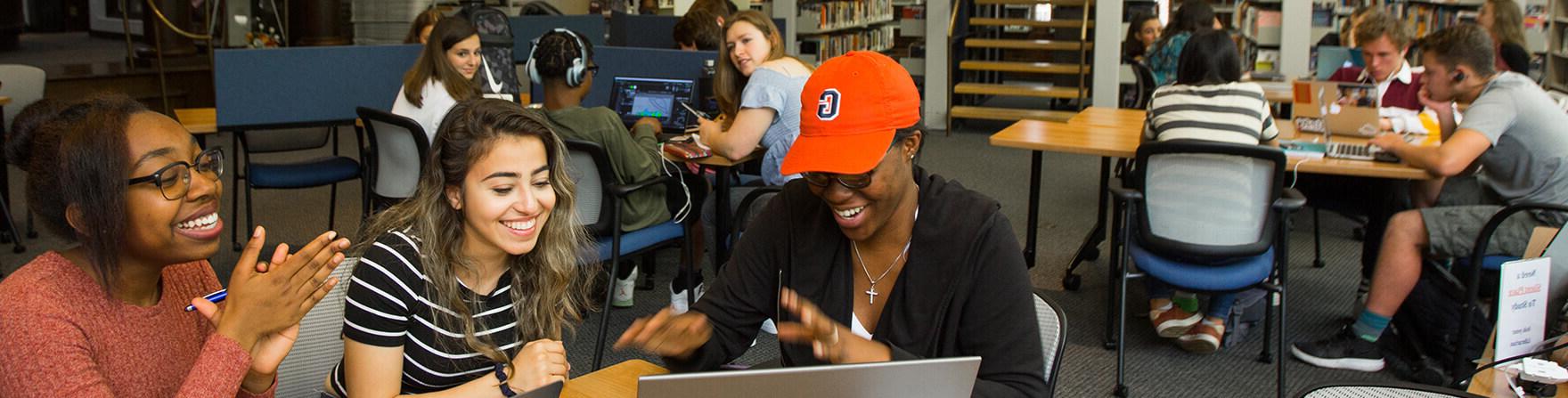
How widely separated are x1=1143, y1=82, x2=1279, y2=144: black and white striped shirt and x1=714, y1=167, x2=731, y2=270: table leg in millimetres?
1296

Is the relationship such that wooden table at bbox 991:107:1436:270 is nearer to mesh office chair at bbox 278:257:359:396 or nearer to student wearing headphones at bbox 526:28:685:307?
student wearing headphones at bbox 526:28:685:307

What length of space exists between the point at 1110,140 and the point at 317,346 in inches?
113

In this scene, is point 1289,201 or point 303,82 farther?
point 303,82

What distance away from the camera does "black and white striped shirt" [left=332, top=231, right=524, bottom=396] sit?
164 centimetres

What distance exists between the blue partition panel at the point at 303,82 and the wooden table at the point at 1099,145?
2648mm

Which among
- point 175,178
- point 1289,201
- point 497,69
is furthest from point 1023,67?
point 175,178

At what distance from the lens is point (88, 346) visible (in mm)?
1386

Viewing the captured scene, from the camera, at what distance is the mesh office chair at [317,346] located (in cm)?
180

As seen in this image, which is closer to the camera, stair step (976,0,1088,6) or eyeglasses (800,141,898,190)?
eyeglasses (800,141,898,190)

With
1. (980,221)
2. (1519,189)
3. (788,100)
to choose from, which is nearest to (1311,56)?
(1519,189)

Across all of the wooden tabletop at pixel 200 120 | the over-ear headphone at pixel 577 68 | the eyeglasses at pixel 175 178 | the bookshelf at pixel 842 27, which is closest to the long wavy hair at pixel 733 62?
the over-ear headphone at pixel 577 68

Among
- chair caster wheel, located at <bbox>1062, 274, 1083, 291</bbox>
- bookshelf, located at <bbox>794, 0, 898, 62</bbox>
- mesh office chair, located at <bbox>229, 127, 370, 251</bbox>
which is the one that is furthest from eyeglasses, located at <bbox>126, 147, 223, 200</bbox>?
bookshelf, located at <bbox>794, 0, 898, 62</bbox>

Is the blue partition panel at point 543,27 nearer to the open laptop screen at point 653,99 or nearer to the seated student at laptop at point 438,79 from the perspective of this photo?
the open laptop screen at point 653,99

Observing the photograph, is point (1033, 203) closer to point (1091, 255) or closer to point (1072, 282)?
point (1072, 282)
